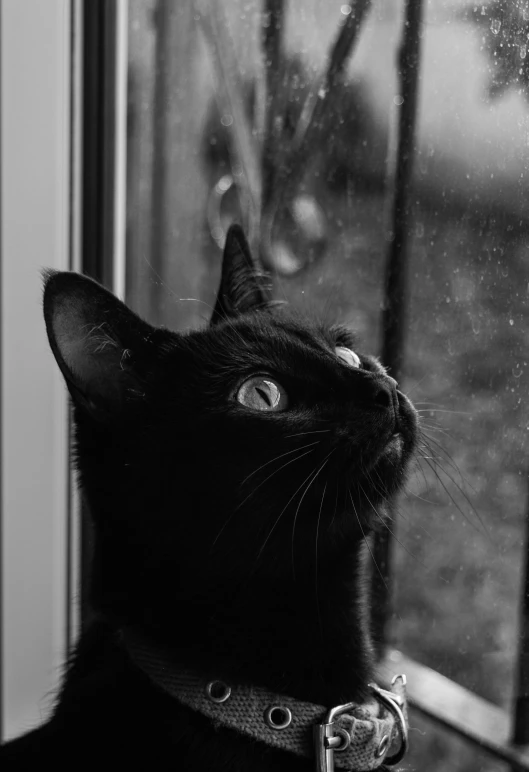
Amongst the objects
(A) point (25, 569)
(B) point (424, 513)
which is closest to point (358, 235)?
(B) point (424, 513)

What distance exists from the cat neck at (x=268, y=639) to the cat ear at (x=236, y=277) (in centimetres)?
29

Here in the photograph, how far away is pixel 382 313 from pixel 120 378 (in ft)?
1.28

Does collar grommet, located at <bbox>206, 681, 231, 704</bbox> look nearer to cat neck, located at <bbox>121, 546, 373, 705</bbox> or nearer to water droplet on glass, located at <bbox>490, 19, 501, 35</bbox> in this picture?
cat neck, located at <bbox>121, 546, 373, 705</bbox>

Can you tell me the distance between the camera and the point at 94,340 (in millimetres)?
675

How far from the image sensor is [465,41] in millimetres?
811

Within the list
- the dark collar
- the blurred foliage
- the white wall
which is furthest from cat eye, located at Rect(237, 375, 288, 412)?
the white wall

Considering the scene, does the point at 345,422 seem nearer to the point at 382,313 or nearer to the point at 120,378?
the point at 120,378

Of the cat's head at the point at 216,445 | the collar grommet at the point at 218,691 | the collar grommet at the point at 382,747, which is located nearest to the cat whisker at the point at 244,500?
the cat's head at the point at 216,445

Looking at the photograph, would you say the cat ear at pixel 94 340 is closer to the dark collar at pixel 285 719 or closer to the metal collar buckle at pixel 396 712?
the dark collar at pixel 285 719

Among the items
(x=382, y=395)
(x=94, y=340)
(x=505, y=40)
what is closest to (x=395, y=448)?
(x=382, y=395)

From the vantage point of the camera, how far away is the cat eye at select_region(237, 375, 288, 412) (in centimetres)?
66

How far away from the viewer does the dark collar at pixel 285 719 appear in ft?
A: 2.10

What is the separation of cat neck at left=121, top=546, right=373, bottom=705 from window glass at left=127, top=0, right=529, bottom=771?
→ 169mm

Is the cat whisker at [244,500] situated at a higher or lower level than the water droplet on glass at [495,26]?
lower
